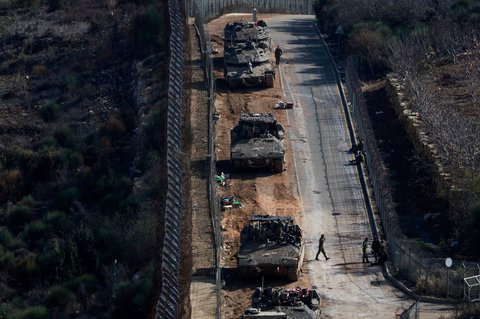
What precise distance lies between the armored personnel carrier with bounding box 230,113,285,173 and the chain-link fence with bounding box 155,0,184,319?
284cm

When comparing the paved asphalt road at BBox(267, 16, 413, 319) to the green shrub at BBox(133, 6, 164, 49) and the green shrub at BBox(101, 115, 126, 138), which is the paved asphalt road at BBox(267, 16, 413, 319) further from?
the green shrub at BBox(101, 115, 126, 138)

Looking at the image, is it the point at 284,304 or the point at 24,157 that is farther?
the point at 24,157

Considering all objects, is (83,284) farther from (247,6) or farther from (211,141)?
(247,6)

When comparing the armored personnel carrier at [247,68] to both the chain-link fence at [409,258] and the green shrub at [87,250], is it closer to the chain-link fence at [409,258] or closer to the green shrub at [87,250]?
the chain-link fence at [409,258]

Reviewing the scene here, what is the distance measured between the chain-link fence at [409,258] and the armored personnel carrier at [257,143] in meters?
3.83

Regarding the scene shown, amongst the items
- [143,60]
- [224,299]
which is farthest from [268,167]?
[143,60]

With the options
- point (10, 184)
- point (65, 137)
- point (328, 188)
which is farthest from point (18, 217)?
point (328, 188)

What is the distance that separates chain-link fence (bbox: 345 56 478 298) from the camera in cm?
5288

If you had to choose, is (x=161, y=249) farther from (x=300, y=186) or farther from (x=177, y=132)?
(x=300, y=186)

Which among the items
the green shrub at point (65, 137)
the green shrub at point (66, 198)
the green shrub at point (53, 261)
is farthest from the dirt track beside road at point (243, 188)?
the green shrub at point (65, 137)

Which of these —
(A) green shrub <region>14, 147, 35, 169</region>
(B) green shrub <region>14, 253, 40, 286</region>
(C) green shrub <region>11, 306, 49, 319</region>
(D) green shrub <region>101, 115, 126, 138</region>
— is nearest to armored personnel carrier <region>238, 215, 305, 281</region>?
(C) green shrub <region>11, 306, 49, 319</region>

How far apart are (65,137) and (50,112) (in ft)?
14.8

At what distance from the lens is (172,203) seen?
53.8m

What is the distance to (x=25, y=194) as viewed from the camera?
262 feet
